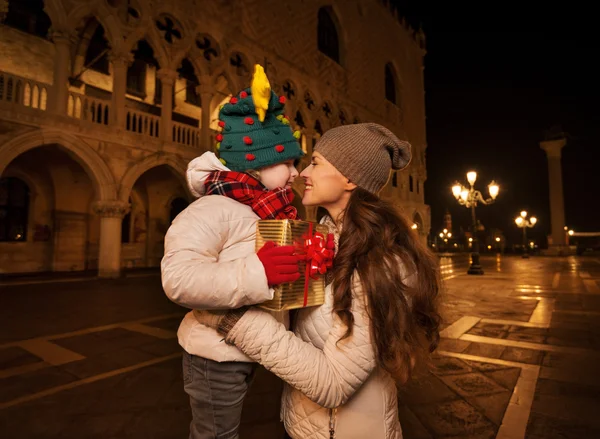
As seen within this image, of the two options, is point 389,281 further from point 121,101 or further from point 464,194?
point 464,194

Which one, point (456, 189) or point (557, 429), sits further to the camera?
point (456, 189)

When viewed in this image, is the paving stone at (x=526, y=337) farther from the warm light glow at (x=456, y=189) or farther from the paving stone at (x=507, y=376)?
the warm light glow at (x=456, y=189)

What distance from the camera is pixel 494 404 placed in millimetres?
2752

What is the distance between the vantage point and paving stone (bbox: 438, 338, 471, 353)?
13.9 feet

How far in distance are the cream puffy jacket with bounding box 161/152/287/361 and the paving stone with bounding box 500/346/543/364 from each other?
379 centimetres

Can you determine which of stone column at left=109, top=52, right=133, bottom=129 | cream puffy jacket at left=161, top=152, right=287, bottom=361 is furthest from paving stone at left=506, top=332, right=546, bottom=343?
stone column at left=109, top=52, right=133, bottom=129

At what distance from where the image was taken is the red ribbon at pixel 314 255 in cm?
104

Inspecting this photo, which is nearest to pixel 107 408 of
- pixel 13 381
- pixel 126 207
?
pixel 13 381

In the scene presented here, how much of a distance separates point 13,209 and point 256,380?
42.6ft

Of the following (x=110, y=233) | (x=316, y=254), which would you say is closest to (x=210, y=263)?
(x=316, y=254)

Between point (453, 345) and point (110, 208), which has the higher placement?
point (110, 208)

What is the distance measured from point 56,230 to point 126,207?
4.31 m

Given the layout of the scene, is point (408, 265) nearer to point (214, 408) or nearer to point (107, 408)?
point (214, 408)

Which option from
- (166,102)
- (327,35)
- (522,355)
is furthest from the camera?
(327,35)
